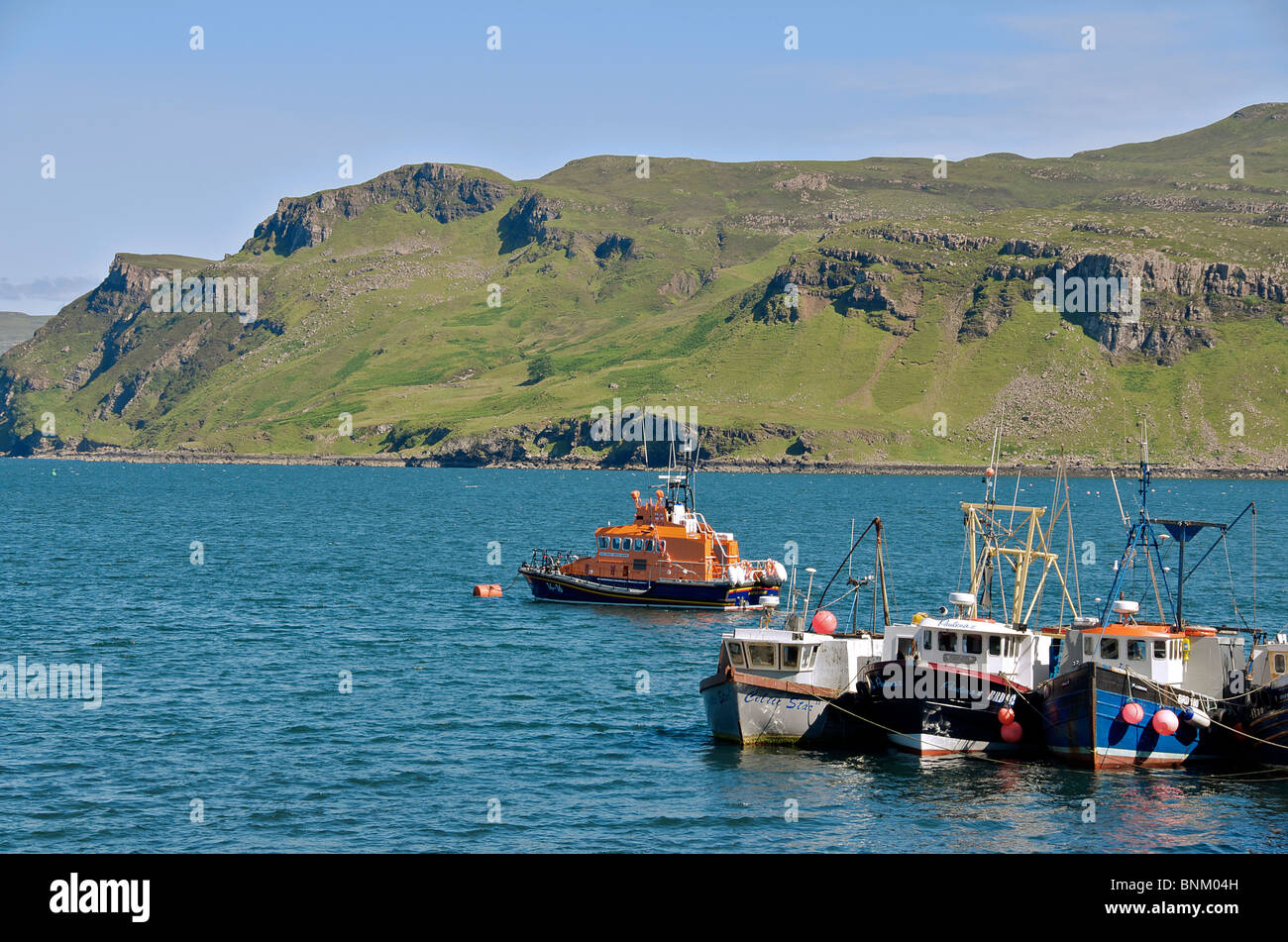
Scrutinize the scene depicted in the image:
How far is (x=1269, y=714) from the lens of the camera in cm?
4494

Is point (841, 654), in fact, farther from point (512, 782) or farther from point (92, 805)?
point (92, 805)

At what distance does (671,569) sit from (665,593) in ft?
5.63

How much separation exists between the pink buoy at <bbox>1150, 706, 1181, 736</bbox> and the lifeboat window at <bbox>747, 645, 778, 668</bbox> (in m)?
13.7

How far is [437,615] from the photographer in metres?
85.6

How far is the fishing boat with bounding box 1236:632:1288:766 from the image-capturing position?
44406mm

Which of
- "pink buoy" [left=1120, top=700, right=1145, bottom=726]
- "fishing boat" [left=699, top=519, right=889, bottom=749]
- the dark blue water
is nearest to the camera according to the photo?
the dark blue water

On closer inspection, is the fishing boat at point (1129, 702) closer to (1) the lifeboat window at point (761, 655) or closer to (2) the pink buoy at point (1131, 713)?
(2) the pink buoy at point (1131, 713)

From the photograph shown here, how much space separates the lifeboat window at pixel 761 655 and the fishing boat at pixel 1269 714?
16946 millimetres

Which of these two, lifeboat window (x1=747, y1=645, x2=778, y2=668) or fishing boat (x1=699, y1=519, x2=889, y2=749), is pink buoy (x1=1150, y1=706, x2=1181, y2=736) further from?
lifeboat window (x1=747, y1=645, x2=778, y2=668)

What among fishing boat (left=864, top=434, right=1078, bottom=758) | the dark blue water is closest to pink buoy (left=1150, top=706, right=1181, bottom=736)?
the dark blue water

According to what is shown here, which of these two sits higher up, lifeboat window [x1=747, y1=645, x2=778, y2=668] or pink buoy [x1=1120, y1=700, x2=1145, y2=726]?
lifeboat window [x1=747, y1=645, x2=778, y2=668]

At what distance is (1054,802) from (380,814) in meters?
21.2

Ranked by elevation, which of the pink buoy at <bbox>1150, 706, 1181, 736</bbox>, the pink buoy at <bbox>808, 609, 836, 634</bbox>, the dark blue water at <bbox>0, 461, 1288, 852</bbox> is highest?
the pink buoy at <bbox>808, 609, 836, 634</bbox>
